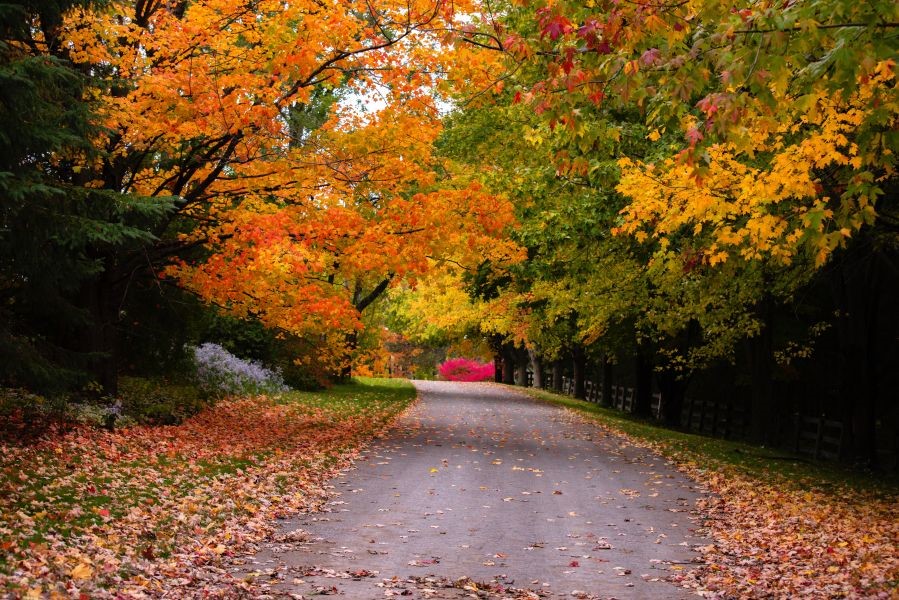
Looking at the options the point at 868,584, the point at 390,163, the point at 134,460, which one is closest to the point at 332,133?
the point at 390,163

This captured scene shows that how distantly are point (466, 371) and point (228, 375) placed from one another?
150 ft

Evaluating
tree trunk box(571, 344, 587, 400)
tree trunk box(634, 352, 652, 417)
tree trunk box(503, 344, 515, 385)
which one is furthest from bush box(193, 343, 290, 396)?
tree trunk box(503, 344, 515, 385)

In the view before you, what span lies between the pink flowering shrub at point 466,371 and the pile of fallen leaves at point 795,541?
53677 mm

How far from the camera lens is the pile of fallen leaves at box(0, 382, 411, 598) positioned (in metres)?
6.62

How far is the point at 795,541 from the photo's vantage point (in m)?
9.42

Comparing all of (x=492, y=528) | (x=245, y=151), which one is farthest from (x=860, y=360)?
(x=245, y=151)

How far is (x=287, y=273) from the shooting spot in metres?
15.3

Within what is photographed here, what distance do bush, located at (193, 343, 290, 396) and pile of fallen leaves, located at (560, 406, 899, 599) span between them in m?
13.9

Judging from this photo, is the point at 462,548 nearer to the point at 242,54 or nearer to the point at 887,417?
the point at 242,54

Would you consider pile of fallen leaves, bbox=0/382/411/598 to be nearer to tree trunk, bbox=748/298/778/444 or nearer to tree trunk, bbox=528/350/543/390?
tree trunk, bbox=748/298/778/444

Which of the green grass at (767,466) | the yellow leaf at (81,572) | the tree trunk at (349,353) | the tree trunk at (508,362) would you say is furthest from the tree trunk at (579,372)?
the yellow leaf at (81,572)

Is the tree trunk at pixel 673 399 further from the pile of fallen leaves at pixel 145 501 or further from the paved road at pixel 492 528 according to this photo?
the pile of fallen leaves at pixel 145 501

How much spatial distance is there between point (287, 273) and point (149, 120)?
11.2 feet

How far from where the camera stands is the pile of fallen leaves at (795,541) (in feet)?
25.1
